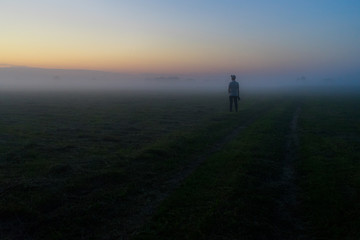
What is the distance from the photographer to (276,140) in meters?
14.7

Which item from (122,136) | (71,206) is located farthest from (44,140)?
(71,206)

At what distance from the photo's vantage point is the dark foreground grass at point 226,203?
219 inches

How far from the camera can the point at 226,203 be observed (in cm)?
676

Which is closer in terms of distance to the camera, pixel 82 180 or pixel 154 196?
pixel 154 196

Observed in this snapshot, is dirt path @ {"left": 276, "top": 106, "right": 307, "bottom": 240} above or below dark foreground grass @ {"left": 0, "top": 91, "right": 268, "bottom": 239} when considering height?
below

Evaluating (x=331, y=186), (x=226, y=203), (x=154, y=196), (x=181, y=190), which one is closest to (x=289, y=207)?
(x=226, y=203)

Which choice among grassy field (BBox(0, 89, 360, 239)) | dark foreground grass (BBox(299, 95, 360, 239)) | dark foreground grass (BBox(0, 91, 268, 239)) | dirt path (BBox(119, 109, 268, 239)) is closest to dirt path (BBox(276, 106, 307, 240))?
grassy field (BBox(0, 89, 360, 239))

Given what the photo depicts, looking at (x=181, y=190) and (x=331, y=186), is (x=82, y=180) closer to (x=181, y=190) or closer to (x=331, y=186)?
(x=181, y=190)

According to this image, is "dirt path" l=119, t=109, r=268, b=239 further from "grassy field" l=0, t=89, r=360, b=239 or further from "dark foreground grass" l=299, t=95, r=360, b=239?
"dark foreground grass" l=299, t=95, r=360, b=239

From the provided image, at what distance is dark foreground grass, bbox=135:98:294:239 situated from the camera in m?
5.56

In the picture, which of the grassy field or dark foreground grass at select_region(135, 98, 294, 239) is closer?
dark foreground grass at select_region(135, 98, 294, 239)

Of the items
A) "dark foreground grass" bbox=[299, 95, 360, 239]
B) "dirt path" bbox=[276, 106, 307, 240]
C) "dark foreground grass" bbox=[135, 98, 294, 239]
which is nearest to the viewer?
"dark foreground grass" bbox=[135, 98, 294, 239]

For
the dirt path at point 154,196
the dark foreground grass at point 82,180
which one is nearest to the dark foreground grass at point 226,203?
the dirt path at point 154,196

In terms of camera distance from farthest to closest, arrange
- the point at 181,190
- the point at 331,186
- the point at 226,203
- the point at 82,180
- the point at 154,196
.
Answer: the point at 82,180 → the point at 331,186 → the point at 181,190 → the point at 154,196 → the point at 226,203
